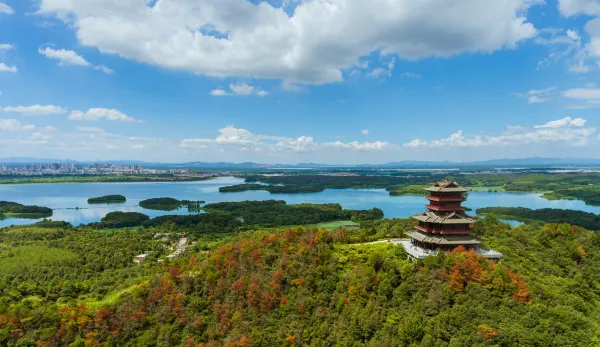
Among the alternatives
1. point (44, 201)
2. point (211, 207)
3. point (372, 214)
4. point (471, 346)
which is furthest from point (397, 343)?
point (44, 201)

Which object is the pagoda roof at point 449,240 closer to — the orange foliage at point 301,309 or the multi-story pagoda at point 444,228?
the multi-story pagoda at point 444,228

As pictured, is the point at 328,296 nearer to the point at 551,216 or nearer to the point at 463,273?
the point at 463,273

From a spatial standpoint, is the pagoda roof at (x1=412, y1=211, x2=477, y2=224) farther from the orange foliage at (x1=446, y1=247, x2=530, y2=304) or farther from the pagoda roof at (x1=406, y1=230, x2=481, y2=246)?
the orange foliage at (x1=446, y1=247, x2=530, y2=304)

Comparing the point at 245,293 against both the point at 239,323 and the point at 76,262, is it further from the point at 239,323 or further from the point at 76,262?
the point at 76,262

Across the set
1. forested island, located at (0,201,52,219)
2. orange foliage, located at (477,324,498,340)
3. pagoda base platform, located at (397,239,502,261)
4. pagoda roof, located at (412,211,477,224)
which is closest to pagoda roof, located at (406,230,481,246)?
pagoda base platform, located at (397,239,502,261)

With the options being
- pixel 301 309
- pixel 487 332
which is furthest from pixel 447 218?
pixel 301 309

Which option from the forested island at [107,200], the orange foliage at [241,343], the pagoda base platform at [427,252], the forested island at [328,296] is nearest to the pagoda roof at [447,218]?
the pagoda base platform at [427,252]

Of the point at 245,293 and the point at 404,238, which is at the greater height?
the point at 404,238

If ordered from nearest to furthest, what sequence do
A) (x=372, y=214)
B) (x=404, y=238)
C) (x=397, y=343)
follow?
(x=397, y=343) → (x=404, y=238) → (x=372, y=214)
